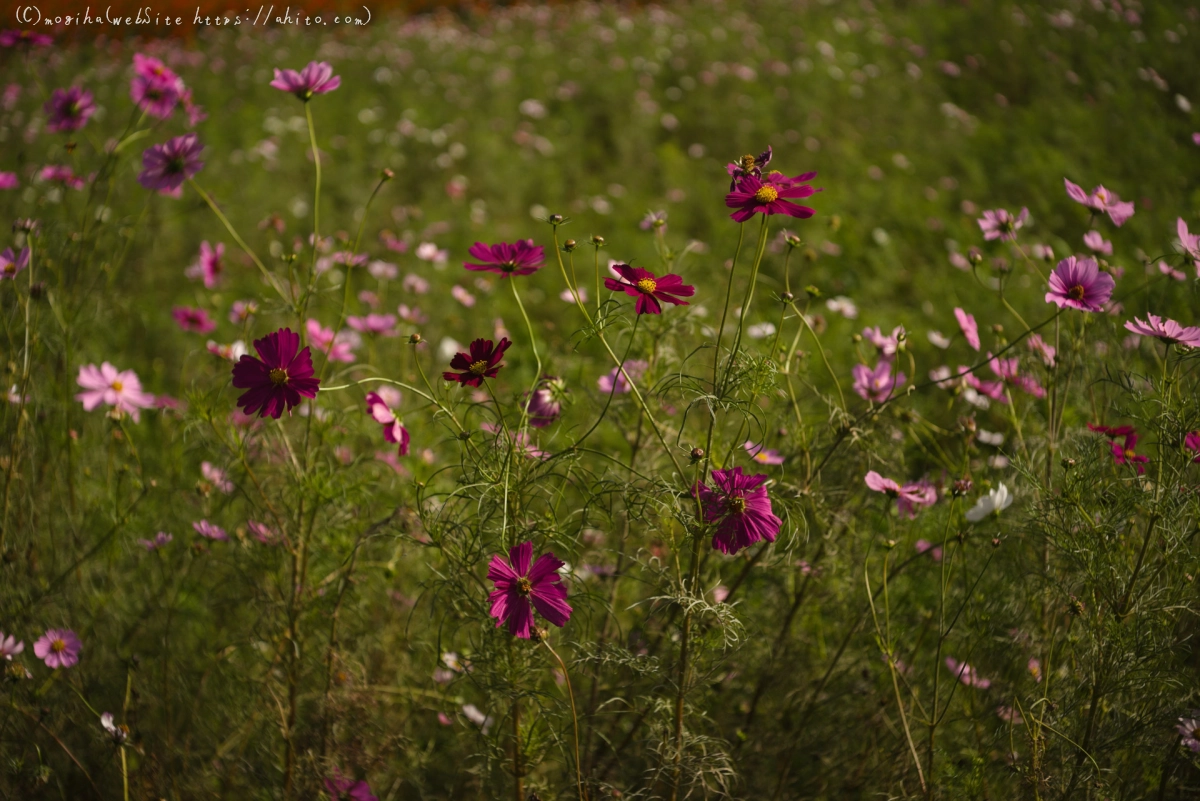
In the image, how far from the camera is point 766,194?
0.83 metres

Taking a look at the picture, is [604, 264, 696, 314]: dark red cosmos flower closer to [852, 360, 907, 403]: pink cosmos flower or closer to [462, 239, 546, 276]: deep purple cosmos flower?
[462, 239, 546, 276]: deep purple cosmos flower

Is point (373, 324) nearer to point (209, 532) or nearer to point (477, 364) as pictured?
point (209, 532)

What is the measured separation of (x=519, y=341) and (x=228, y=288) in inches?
47.6

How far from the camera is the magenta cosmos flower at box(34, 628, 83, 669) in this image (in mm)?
1190

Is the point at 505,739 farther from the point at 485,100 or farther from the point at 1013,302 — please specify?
the point at 485,100

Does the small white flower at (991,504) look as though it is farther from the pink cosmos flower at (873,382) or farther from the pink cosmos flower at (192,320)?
the pink cosmos flower at (192,320)

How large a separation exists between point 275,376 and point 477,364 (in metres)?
0.24

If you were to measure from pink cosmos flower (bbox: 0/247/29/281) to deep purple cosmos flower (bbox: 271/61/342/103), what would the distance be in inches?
21.0

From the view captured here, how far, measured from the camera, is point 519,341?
287 cm

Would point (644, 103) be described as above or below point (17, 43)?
below

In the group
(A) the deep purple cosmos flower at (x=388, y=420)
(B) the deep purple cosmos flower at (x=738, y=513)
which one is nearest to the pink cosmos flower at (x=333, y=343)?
(A) the deep purple cosmos flower at (x=388, y=420)

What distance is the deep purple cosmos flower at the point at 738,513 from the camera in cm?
84

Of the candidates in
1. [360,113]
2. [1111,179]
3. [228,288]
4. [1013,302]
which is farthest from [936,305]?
[360,113]

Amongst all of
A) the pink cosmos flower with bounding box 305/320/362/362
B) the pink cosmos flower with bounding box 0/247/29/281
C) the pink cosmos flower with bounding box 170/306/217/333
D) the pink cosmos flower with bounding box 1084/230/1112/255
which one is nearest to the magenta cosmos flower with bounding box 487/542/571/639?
the pink cosmos flower with bounding box 305/320/362/362
